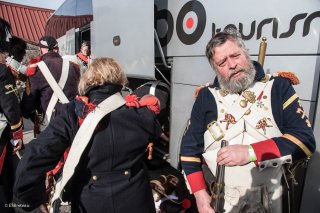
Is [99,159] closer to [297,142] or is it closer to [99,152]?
[99,152]

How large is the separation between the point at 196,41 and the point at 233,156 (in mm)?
1649

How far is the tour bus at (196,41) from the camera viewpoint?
1839mm

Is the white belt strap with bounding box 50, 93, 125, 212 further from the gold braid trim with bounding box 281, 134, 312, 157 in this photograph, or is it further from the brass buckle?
the gold braid trim with bounding box 281, 134, 312, 157

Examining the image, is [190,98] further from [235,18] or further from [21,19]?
[21,19]

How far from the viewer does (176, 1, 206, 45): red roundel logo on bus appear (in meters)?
2.60

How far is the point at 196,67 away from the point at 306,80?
3.59 ft

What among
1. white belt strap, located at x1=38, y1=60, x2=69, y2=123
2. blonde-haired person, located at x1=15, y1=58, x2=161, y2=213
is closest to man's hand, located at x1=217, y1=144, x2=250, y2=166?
blonde-haired person, located at x1=15, y1=58, x2=161, y2=213

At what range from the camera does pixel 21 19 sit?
19672 millimetres

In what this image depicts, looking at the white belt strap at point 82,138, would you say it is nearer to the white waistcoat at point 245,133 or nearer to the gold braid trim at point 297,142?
the white waistcoat at point 245,133

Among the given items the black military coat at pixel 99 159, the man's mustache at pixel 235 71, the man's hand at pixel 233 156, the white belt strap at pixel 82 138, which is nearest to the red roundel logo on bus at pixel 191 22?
the man's mustache at pixel 235 71

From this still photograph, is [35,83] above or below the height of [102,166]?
above

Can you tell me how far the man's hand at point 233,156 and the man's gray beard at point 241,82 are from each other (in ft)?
1.31

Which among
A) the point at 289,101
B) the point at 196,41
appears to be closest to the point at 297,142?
the point at 289,101

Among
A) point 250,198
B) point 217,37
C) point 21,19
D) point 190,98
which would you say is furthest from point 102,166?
point 21,19
